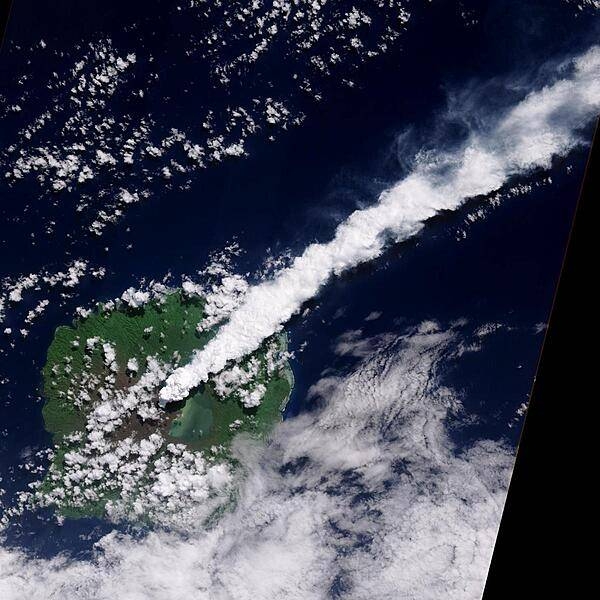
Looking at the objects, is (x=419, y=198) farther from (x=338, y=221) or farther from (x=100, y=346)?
(x=100, y=346)

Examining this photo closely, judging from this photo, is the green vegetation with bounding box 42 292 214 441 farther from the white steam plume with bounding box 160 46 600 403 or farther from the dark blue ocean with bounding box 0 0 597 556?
the white steam plume with bounding box 160 46 600 403

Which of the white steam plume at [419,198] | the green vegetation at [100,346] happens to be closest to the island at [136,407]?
the green vegetation at [100,346]

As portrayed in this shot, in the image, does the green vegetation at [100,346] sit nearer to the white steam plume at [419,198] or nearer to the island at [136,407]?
the island at [136,407]

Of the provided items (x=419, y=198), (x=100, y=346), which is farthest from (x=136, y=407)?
(x=419, y=198)

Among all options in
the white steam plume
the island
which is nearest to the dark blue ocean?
the white steam plume

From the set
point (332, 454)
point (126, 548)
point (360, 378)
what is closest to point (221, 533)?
point (126, 548)

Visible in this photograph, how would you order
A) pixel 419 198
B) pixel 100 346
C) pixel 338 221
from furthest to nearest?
pixel 100 346, pixel 338 221, pixel 419 198

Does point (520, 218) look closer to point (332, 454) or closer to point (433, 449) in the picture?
point (433, 449)
